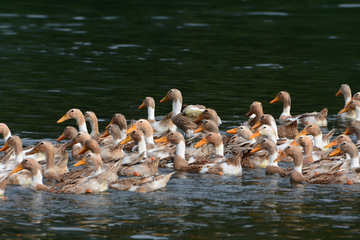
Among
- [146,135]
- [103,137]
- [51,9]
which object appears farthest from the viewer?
[51,9]

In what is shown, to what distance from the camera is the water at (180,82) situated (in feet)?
34.7

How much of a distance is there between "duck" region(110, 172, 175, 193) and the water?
0.23 m

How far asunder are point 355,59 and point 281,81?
704 cm

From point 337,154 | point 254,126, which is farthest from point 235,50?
point 337,154

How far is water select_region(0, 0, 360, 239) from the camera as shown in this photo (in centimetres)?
1057

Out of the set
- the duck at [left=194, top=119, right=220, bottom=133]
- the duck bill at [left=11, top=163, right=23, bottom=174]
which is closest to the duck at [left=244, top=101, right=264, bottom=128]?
the duck at [left=194, top=119, right=220, bottom=133]

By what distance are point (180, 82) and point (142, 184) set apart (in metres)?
14.5

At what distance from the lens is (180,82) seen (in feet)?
88.3

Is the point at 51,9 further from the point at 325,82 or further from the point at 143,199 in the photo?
the point at 143,199

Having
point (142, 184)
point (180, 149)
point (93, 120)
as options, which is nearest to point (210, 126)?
point (180, 149)

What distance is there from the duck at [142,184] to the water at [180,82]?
0.76ft

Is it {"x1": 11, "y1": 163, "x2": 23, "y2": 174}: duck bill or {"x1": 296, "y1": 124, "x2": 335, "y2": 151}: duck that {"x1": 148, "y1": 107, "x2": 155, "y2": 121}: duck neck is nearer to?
{"x1": 296, "y1": 124, "x2": 335, "y2": 151}: duck

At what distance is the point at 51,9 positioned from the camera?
51.3m

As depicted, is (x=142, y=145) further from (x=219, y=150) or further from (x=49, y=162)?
(x=49, y=162)
